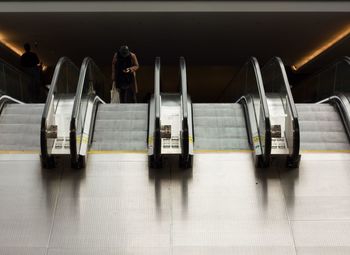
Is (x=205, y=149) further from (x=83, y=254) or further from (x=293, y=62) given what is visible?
(x=293, y=62)

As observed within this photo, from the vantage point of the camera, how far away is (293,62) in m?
17.7

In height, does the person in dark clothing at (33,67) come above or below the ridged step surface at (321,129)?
above

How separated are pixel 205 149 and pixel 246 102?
60.3 inches

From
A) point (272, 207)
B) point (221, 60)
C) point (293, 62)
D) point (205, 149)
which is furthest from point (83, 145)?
point (293, 62)

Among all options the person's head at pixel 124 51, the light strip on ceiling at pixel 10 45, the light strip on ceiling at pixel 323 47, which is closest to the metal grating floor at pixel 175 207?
the person's head at pixel 124 51

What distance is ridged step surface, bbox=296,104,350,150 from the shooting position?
7.04 meters

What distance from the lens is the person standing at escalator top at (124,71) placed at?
8445 millimetres

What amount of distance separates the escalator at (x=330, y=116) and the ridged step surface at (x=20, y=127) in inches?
161

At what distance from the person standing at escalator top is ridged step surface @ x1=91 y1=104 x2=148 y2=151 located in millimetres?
655

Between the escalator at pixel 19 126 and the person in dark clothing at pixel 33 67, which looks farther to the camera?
the person in dark clothing at pixel 33 67

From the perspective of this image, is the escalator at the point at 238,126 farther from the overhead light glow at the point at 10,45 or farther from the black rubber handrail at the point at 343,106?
the overhead light glow at the point at 10,45

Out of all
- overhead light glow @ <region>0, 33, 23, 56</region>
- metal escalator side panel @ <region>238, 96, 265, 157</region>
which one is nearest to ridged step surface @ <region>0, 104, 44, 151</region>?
metal escalator side panel @ <region>238, 96, 265, 157</region>

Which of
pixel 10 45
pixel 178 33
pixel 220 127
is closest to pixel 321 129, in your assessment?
pixel 220 127

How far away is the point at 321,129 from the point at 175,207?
10.2 feet
